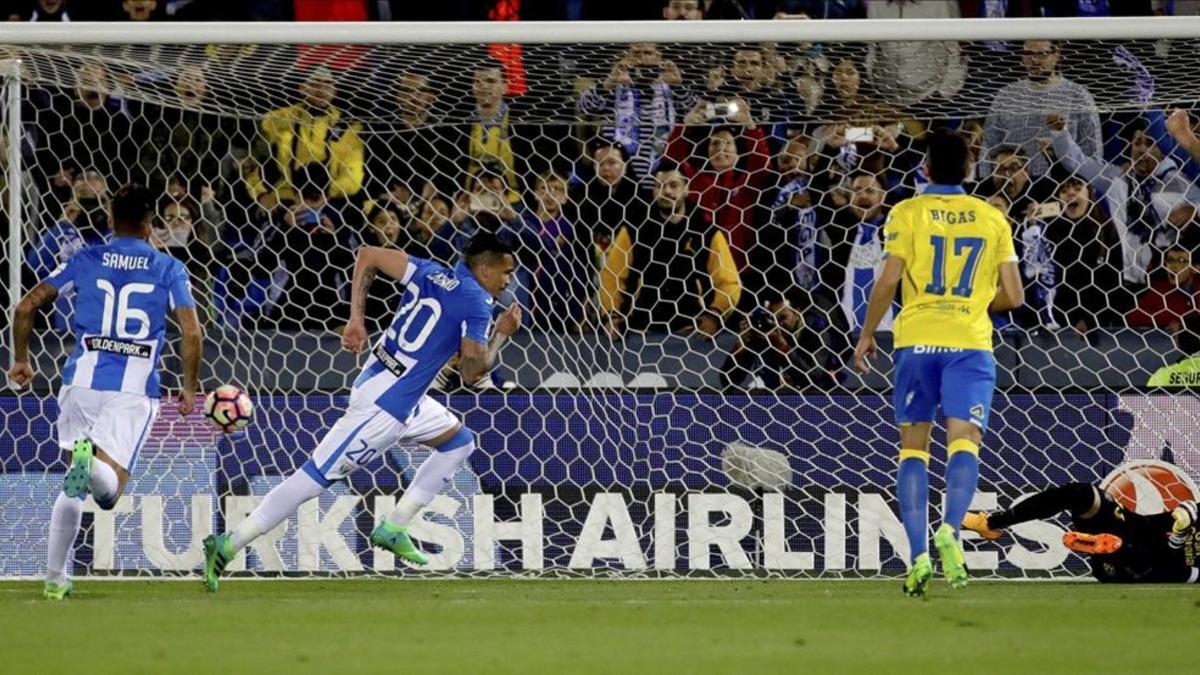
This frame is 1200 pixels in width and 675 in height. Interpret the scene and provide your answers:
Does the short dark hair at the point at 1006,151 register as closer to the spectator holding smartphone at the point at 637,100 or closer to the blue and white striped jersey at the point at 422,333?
the spectator holding smartphone at the point at 637,100

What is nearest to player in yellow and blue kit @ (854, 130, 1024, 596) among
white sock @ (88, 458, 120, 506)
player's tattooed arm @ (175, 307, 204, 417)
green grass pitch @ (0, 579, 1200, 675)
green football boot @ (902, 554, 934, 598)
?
green football boot @ (902, 554, 934, 598)

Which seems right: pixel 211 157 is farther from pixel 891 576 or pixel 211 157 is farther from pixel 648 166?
pixel 891 576

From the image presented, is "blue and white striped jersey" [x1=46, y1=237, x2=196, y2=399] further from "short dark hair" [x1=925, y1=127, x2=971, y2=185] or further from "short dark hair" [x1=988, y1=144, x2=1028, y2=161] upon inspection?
"short dark hair" [x1=988, y1=144, x2=1028, y2=161]

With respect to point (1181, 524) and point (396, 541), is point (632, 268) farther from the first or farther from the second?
point (1181, 524)

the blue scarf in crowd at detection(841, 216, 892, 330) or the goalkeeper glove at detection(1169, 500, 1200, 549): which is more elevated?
the blue scarf in crowd at detection(841, 216, 892, 330)

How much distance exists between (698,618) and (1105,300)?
4.72 m

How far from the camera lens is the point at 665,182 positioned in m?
11.1

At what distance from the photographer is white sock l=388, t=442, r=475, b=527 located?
9.45 meters

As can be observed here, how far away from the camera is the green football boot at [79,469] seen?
8.24 meters

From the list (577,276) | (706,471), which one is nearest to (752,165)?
(577,276)

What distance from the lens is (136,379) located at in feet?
28.5

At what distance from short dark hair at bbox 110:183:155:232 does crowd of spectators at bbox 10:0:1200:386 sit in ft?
6.41

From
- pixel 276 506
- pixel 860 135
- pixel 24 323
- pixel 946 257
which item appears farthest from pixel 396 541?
pixel 860 135

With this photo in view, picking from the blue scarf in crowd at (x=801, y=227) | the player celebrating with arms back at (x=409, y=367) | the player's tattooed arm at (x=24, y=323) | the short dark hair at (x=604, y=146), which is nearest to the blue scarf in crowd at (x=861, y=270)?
the blue scarf in crowd at (x=801, y=227)
